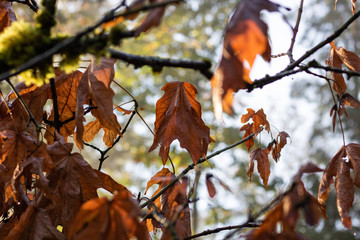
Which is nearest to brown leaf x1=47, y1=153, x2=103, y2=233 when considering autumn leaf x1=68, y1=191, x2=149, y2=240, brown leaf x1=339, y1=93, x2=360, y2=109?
autumn leaf x1=68, y1=191, x2=149, y2=240

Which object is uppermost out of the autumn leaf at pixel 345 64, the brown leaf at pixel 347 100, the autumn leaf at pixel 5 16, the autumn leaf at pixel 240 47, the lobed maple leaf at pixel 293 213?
the autumn leaf at pixel 5 16

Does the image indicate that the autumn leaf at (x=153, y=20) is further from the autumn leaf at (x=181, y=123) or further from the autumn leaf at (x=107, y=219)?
the autumn leaf at (x=181, y=123)

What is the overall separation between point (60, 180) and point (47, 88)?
417 mm

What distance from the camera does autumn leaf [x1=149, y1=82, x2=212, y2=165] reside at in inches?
45.8

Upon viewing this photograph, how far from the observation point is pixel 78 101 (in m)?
0.97

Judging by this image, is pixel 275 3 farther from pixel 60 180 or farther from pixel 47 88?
pixel 47 88

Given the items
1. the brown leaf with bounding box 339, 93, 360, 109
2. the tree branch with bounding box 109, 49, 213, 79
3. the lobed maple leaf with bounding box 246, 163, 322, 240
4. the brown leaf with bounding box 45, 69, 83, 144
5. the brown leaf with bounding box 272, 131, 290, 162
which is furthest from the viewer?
the brown leaf with bounding box 272, 131, 290, 162

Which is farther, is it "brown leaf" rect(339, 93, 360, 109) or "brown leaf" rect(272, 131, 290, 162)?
"brown leaf" rect(272, 131, 290, 162)

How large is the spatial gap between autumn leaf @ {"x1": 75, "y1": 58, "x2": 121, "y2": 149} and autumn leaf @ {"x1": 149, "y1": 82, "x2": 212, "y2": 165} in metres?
0.24

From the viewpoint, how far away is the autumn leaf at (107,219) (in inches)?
27.3

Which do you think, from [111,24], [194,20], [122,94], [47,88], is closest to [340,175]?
[111,24]

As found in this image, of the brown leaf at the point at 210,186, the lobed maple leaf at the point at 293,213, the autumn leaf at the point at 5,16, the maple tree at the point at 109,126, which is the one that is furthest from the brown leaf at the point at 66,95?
the lobed maple leaf at the point at 293,213

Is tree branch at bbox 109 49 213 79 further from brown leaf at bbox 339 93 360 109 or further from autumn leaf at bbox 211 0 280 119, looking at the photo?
brown leaf at bbox 339 93 360 109

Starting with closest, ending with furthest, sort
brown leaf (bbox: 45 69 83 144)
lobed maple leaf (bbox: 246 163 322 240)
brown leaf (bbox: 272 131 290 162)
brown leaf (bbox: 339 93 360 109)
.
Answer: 1. lobed maple leaf (bbox: 246 163 322 240)
2. brown leaf (bbox: 339 93 360 109)
3. brown leaf (bbox: 45 69 83 144)
4. brown leaf (bbox: 272 131 290 162)
